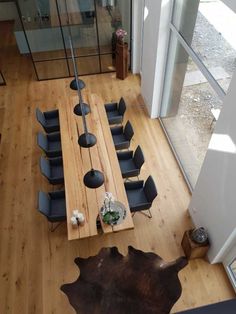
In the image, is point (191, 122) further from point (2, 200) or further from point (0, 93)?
point (0, 93)

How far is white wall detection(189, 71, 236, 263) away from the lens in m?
3.15

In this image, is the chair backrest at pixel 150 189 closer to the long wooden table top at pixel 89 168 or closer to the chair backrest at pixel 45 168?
the long wooden table top at pixel 89 168

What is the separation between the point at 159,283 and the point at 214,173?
1591mm

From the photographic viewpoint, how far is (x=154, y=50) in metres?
5.49

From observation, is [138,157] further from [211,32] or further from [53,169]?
[211,32]

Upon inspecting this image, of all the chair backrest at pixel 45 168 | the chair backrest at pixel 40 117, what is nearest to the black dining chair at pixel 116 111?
the chair backrest at pixel 40 117

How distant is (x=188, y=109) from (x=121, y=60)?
3.02m

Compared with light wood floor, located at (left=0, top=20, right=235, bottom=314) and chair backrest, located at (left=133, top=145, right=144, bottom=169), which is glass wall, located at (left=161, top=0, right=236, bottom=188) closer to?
light wood floor, located at (left=0, top=20, right=235, bottom=314)

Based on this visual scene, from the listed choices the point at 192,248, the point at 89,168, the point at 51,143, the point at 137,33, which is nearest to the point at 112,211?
the point at 89,168

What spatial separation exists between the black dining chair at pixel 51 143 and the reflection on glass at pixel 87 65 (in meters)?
3.02

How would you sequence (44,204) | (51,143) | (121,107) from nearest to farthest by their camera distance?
(44,204) < (51,143) < (121,107)

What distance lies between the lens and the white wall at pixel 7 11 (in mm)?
9508

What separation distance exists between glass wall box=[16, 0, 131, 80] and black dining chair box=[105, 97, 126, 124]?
1961 millimetres

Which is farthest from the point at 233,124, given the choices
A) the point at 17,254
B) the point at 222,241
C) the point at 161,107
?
the point at 17,254
